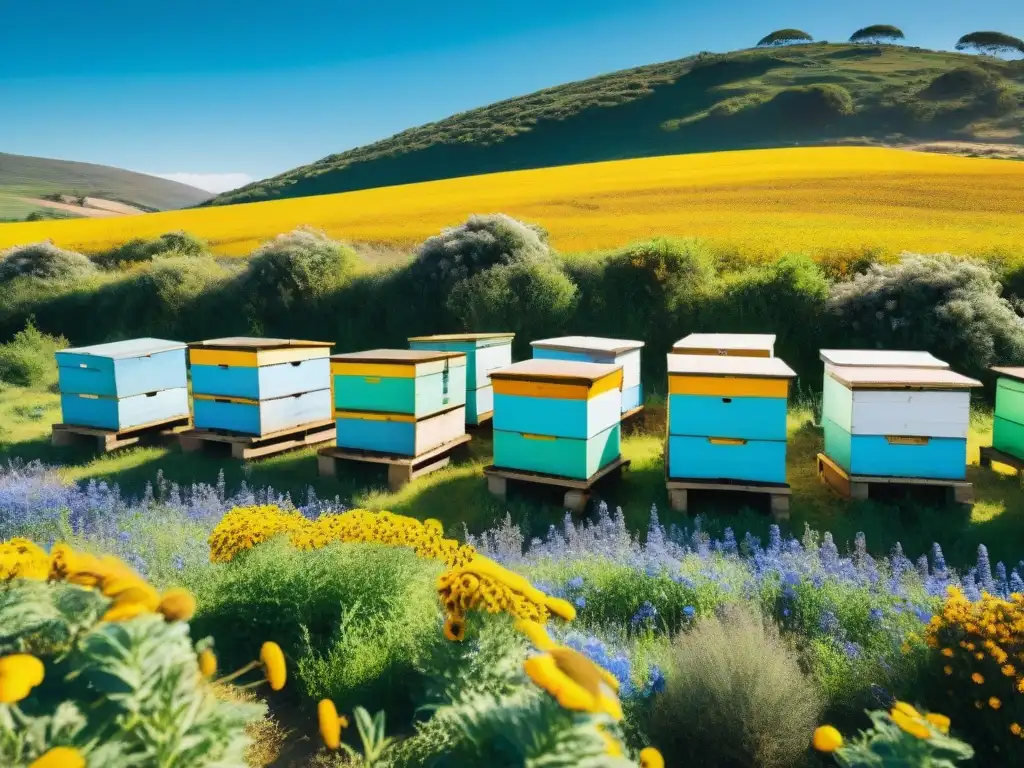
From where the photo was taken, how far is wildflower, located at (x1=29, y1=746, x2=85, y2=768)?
4.51 feet

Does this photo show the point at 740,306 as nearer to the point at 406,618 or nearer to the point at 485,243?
the point at 485,243

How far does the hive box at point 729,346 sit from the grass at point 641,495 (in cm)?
122

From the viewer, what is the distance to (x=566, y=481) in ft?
21.6

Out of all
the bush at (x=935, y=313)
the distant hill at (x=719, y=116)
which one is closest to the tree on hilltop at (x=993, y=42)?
the distant hill at (x=719, y=116)

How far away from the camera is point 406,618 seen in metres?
3.91

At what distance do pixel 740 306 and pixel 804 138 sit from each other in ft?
121

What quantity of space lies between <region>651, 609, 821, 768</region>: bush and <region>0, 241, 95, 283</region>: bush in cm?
2245

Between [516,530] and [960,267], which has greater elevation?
[960,267]

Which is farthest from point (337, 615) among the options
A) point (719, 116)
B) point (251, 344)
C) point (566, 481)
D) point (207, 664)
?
point (719, 116)

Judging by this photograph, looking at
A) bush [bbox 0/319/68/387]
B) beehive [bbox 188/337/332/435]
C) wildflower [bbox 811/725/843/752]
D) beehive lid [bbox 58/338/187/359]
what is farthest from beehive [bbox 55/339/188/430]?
wildflower [bbox 811/725/843/752]

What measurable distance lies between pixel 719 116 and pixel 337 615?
5078 cm

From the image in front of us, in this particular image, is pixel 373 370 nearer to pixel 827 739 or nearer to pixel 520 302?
pixel 520 302

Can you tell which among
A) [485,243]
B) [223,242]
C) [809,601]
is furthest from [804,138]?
[809,601]

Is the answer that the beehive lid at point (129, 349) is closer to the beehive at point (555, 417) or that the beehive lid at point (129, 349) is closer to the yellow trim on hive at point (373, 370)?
the yellow trim on hive at point (373, 370)
